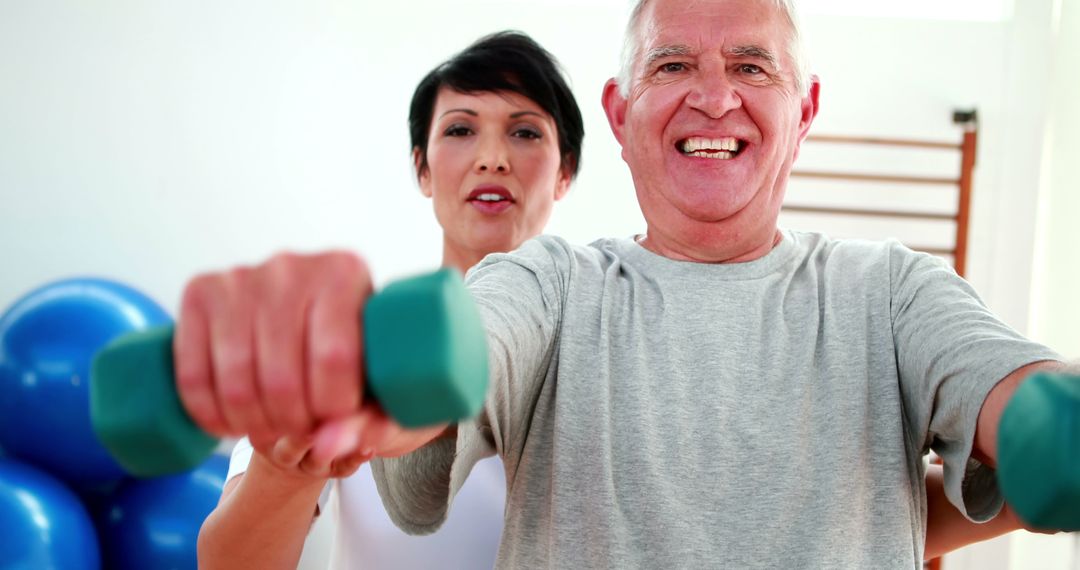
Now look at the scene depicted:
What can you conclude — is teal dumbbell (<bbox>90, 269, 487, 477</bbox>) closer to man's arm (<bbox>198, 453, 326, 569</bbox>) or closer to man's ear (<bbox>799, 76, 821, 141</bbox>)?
man's arm (<bbox>198, 453, 326, 569</bbox>)

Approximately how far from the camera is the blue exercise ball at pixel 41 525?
225 centimetres

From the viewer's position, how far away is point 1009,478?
51 centimetres

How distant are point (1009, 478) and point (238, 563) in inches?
34.8

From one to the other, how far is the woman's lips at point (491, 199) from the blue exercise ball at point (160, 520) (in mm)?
1339

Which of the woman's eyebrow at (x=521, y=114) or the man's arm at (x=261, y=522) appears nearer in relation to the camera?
the man's arm at (x=261, y=522)

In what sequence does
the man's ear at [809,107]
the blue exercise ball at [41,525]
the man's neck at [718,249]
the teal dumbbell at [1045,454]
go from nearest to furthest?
the teal dumbbell at [1045,454]
the man's neck at [718,249]
the man's ear at [809,107]
the blue exercise ball at [41,525]

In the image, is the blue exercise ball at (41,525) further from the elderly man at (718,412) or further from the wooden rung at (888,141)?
the wooden rung at (888,141)

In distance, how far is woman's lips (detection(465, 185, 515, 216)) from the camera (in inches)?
70.1

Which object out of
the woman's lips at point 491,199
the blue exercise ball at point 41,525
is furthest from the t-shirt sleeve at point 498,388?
the blue exercise ball at point 41,525

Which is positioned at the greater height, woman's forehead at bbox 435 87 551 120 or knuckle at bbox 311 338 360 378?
woman's forehead at bbox 435 87 551 120

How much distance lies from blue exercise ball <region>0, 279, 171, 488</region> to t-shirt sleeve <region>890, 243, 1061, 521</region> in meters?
2.15

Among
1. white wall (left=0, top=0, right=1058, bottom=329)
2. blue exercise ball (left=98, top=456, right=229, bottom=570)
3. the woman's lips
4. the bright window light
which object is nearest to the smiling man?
the woman's lips

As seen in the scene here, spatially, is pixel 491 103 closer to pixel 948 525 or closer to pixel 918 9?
pixel 948 525

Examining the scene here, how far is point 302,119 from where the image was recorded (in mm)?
3488
